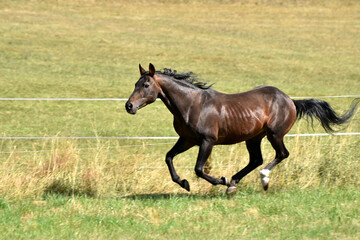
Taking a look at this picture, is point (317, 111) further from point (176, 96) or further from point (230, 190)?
point (176, 96)

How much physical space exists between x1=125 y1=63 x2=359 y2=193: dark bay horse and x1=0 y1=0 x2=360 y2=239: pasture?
48cm

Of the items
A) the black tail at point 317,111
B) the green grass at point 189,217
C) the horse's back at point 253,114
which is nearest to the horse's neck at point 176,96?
the horse's back at point 253,114

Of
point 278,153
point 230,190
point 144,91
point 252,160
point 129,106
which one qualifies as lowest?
point 230,190

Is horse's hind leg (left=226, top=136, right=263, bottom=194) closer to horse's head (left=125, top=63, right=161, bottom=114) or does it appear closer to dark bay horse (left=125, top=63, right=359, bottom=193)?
dark bay horse (left=125, top=63, right=359, bottom=193)

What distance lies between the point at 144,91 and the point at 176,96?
0.39m

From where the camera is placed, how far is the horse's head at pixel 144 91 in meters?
6.33

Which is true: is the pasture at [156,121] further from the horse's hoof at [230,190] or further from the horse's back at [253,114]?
the horse's back at [253,114]

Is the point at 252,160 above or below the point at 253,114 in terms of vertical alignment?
below

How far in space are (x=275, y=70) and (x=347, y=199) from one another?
616 inches

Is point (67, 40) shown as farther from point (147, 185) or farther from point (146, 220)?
point (146, 220)

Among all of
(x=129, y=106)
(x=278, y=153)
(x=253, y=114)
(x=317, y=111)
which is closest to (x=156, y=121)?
(x=317, y=111)

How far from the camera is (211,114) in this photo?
6605mm

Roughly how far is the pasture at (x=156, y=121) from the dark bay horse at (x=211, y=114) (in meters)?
0.48

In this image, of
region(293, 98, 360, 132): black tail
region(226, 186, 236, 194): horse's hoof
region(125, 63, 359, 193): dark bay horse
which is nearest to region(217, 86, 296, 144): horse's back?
region(125, 63, 359, 193): dark bay horse
